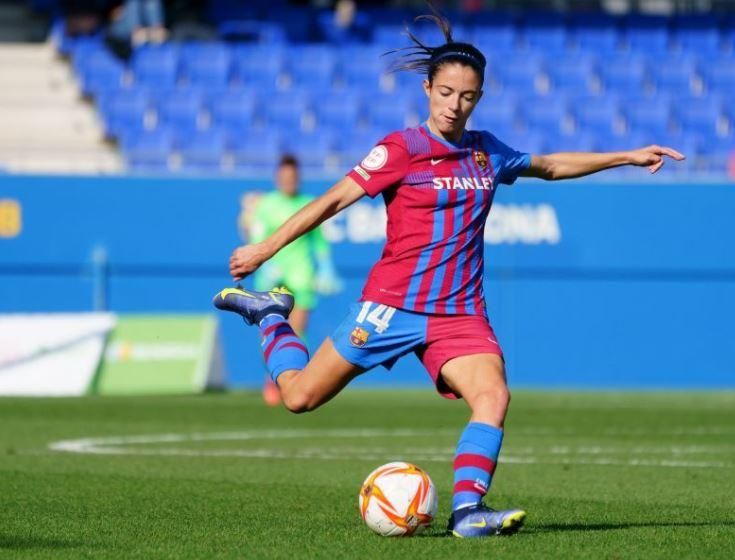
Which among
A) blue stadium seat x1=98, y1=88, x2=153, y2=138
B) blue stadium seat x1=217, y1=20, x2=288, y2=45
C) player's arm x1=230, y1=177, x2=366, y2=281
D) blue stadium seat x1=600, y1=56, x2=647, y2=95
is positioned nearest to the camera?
player's arm x1=230, y1=177, x2=366, y2=281

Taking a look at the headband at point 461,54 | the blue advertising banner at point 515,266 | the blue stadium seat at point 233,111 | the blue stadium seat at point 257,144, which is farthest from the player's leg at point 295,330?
the headband at point 461,54

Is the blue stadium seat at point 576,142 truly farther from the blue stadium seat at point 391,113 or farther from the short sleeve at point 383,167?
the short sleeve at point 383,167

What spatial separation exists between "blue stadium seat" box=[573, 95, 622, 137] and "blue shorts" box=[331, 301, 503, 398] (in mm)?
17689

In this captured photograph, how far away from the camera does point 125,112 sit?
23.5 meters

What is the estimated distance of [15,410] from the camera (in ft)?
48.5

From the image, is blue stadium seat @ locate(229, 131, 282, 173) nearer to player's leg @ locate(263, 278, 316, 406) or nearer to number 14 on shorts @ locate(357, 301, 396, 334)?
player's leg @ locate(263, 278, 316, 406)

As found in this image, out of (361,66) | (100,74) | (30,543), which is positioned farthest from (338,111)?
(30,543)

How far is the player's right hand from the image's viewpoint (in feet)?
21.5

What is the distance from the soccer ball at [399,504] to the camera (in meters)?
6.59

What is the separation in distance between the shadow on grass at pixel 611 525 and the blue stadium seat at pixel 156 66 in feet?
59.8

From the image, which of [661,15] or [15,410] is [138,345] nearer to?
[15,410]

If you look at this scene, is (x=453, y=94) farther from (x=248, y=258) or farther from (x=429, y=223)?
(x=248, y=258)

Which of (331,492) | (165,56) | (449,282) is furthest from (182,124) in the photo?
(449,282)

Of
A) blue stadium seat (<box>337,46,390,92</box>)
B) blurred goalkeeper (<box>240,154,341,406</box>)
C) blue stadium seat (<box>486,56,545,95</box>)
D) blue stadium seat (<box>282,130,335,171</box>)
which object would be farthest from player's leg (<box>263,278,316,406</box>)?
blue stadium seat (<box>486,56,545,95</box>)
